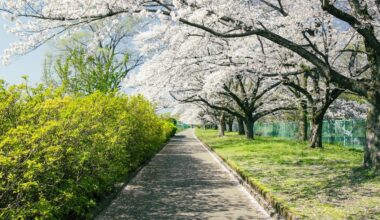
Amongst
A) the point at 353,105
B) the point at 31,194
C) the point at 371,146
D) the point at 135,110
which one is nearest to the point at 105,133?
the point at 31,194

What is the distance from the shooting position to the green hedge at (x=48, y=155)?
13.6ft

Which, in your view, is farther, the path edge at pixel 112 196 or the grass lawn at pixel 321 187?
the path edge at pixel 112 196

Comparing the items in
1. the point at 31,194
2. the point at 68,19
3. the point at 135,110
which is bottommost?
the point at 31,194

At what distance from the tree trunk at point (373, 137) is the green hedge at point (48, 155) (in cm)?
662

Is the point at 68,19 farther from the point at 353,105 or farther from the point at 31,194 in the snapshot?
the point at 353,105

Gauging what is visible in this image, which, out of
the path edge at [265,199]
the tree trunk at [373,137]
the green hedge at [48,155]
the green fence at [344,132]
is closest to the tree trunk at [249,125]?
the green fence at [344,132]

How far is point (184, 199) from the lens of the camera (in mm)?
8516

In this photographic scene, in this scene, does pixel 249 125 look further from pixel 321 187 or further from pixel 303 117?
pixel 321 187

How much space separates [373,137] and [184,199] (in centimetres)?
532

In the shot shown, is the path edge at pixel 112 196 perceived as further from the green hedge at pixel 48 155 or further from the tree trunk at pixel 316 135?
the tree trunk at pixel 316 135

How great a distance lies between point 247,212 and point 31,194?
4.22 meters

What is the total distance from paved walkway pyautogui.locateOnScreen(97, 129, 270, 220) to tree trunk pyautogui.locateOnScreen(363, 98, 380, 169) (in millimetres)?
3570

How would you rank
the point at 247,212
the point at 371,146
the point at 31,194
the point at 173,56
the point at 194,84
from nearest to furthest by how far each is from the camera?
the point at 31,194, the point at 247,212, the point at 371,146, the point at 173,56, the point at 194,84

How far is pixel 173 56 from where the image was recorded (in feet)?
51.5
